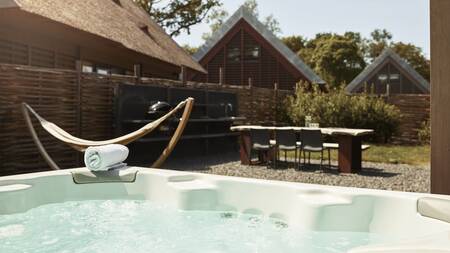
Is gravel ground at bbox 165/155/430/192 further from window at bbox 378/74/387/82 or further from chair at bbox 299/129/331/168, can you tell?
window at bbox 378/74/387/82

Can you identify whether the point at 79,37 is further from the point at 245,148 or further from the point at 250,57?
the point at 250,57

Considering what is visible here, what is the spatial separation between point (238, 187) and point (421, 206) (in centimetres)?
182

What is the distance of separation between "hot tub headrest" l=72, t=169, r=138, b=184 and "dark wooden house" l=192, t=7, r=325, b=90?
1422 centimetres

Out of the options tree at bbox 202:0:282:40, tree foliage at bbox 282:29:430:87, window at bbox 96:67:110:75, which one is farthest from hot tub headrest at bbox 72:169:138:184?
tree foliage at bbox 282:29:430:87

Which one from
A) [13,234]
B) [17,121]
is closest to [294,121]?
[17,121]

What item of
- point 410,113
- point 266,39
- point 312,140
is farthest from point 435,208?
point 266,39

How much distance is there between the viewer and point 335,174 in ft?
24.9

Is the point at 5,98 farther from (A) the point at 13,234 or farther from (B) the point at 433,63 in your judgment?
(B) the point at 433,63

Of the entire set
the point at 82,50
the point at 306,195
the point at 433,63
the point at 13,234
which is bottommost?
the point at 13,234

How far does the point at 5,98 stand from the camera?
6.80 metres

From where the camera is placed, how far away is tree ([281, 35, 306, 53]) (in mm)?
44469

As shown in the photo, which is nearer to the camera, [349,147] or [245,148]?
[349,147]

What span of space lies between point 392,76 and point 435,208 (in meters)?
21.2

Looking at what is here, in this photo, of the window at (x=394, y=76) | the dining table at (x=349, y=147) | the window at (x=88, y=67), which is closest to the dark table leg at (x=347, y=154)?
the dining table at (x=349, y=147)
